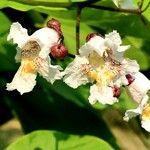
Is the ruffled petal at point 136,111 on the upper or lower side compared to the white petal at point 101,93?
lower

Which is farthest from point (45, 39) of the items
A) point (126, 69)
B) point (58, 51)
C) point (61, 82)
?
point (61, 82)

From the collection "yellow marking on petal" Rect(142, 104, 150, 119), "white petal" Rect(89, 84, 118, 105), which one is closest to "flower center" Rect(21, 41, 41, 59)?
"white petal" Rect(89, 84, 118, 105)

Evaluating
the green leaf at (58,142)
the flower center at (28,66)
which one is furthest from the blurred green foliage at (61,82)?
the flower center at (28,66)

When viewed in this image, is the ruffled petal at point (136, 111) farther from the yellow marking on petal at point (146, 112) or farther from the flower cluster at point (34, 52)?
the flower cluster at point (34, 52)

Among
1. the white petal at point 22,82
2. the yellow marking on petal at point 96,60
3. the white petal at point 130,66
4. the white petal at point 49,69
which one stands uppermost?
the white petal at point 130,66

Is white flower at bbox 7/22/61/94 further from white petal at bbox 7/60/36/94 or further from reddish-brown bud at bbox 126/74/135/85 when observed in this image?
reddish-brown bud at bbox 126/74/135/85

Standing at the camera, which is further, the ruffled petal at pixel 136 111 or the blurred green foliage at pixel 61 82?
the blurred green foliage at pixel 61 82

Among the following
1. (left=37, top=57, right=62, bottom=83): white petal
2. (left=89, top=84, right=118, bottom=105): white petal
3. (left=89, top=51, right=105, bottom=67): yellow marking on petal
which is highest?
(left=89, top=51, right=105, bottom=67): yellow marking on petal
